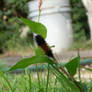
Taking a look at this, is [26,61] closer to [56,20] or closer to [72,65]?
[72,65]

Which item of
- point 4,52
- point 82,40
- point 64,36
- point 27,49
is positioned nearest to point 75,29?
point 82,40

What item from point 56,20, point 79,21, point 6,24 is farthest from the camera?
point 6,24

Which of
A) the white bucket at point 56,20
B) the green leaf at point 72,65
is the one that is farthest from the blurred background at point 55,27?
the green leaf at point 72,65

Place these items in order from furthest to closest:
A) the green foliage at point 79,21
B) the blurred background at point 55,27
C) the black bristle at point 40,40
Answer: the green foliage at point 79,21 < the blurred background at point 55,27 < the black bristle at point 40,40

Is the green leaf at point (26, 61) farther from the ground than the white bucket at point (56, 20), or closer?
farther from the ground

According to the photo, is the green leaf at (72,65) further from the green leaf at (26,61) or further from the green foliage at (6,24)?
the green foliage at (6,24)

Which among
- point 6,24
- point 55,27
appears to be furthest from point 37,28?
point 6,24

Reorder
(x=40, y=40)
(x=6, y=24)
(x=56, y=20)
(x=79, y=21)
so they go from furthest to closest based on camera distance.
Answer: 1. (x=6, y=24)
2. (x=79, y=21)
3. (x=56, y=20)
4. (x=40, y=40)

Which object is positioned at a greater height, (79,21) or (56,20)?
(56,20)
